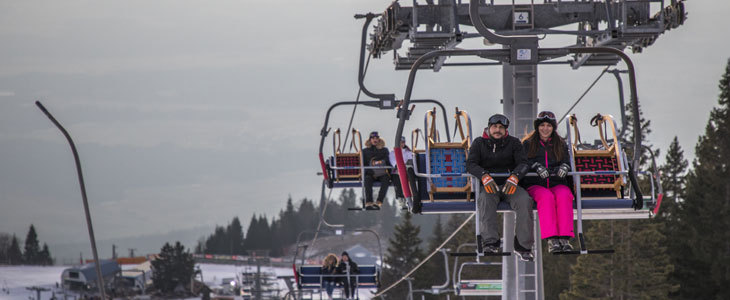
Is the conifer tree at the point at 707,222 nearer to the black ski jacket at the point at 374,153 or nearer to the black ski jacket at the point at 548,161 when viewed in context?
the black ski jacket at the point at 374,153

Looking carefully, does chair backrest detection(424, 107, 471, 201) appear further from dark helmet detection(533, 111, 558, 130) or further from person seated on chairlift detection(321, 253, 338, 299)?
person seated on chairlift detection(321, 253, 338, 299)

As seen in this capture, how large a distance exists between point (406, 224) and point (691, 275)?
44.3m

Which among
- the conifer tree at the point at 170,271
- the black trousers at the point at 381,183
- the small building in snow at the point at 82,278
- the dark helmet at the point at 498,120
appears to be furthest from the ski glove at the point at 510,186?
the small building in snow at the point at 82,278

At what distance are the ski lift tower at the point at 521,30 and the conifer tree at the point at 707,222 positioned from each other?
30.6 meters

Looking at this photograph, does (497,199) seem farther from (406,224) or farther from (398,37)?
(406,224)

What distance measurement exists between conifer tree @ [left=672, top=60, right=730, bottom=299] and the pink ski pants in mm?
38653

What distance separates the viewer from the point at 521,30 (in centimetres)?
2058

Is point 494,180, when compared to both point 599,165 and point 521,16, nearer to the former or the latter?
point 599,165

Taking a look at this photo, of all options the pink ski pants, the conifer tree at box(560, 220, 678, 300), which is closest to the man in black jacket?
the pink ski pants

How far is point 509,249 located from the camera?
1736cm

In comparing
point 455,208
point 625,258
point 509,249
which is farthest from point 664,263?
point 455,208

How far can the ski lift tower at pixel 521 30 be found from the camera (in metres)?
18.4

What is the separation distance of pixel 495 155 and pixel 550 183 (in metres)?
0.73

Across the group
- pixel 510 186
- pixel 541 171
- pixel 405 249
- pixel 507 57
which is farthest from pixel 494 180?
pixel 405 249
